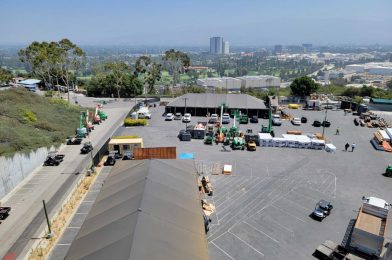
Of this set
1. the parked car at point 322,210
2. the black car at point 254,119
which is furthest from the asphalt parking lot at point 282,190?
the black car at point 254,119

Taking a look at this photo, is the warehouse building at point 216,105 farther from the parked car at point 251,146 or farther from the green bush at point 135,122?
the parked car at point 251,146

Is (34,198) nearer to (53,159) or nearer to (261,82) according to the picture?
(53,159)

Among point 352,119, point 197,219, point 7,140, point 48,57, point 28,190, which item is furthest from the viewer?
point 48,57

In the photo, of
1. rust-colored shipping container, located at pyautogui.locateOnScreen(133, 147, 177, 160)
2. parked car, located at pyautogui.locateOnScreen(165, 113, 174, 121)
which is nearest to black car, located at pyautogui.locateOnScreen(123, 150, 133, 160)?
rust-colored shipping container, located at pyautogui.locateOnScreen(133, 147, 177, 160)

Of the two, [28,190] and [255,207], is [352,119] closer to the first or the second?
[255,207]

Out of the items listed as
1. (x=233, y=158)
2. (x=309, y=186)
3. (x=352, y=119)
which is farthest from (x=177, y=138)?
(x=352, y=119)

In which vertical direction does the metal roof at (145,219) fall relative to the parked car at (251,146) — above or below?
above

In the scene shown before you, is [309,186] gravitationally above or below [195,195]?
below
